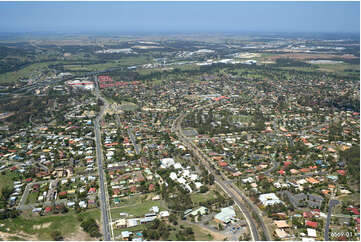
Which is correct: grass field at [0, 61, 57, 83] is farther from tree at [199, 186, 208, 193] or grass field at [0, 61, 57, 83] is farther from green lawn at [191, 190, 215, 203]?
green lawn at [191, 190, 215, 203]

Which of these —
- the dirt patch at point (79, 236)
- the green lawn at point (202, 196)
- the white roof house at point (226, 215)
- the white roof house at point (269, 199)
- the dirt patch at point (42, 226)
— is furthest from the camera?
the green lawn at point (202, 196)

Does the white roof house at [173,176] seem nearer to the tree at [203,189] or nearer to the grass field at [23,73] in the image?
the tree at [203,189]

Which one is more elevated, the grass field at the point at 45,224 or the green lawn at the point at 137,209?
the green lawn at the point at 137,209

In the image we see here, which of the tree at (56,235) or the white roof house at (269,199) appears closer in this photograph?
the tree at (56,235)

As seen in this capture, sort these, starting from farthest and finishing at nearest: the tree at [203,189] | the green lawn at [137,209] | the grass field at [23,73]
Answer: the grass field at [23,73] < the tree at [203,189] < the green lawn at [137,209]

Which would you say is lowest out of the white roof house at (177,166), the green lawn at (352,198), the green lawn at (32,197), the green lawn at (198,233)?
the green lawn at (198,233)

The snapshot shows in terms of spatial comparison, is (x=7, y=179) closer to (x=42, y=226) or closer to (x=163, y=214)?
(x=42, y=226)

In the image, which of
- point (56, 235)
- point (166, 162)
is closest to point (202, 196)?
point (166, 162)

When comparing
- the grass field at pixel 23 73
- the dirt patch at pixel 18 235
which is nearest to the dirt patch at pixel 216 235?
the dirt patch at pixel 18 235
